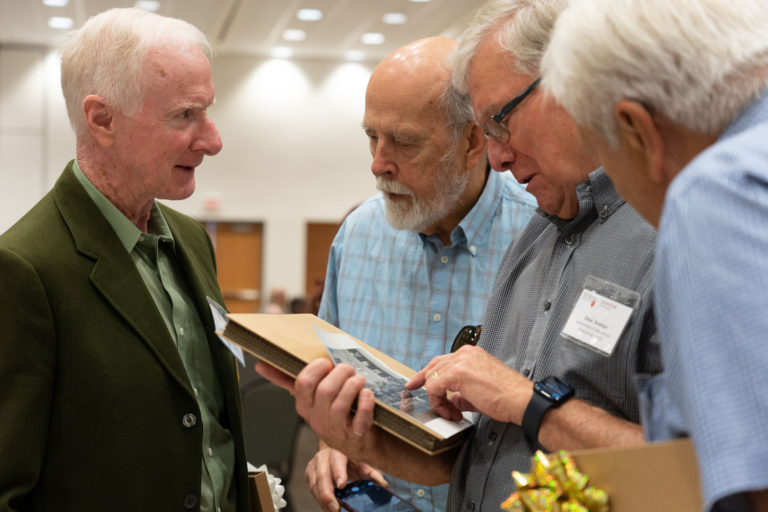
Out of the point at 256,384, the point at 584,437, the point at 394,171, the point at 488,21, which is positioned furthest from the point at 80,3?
the point at 584,437

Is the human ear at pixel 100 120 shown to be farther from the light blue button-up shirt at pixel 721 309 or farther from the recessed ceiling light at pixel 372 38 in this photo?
the recessed ceiling light at pixel 372 38

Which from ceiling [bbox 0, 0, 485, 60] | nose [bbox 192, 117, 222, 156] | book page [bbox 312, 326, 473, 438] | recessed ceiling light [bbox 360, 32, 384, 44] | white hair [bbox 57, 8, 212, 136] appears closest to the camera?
book page [bbox 312, 326, 473, 438]

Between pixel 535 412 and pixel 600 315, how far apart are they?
24 cm

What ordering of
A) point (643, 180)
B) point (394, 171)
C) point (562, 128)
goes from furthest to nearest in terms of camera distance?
point (394, 171), point (562, 128), point (643, 180)

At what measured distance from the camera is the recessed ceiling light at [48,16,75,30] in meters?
10.1

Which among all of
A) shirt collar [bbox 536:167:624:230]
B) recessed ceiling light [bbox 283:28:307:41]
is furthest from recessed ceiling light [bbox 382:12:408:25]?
shirt collar [bbox 536:167:624:230]

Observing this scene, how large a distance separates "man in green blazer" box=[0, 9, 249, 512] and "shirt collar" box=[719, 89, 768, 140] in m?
1.39

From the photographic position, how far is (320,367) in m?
1.30

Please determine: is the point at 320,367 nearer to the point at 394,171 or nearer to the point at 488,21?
the point at 488,21

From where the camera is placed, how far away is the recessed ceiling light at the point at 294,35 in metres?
10.9

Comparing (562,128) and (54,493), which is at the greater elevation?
(562,128)

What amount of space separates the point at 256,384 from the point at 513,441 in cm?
310

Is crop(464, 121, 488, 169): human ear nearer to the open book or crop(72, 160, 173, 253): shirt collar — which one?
the open book

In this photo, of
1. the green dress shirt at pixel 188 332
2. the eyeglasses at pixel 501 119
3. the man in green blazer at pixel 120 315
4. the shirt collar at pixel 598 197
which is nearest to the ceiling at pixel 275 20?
the man in green blazer at pixel 120 315
